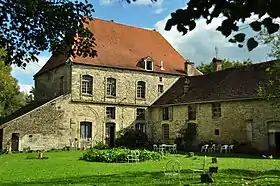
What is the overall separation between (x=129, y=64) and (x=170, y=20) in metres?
32.8

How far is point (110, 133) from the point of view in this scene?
3456cm

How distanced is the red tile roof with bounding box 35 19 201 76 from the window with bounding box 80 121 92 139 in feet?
17.3

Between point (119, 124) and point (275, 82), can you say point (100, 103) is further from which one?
point (275, 82)

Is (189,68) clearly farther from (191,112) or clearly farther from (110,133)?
(110,133)

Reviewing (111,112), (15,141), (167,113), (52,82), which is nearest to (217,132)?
(167,113)

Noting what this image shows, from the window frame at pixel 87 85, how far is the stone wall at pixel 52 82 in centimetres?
125

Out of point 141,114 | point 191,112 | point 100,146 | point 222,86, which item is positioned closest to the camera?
point 222,86

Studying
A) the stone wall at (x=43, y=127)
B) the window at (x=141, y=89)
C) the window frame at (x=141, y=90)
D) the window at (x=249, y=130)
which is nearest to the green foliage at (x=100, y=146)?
the stone wall at (x=43, y=127)

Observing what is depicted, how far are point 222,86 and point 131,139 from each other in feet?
30.2

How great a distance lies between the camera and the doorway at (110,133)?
34.3m

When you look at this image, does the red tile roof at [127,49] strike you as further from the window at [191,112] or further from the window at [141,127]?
the window at [191,112]

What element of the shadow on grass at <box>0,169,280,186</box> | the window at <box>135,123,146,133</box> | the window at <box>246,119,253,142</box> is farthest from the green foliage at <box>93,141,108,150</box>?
the shadow on grass at <box>0,169,280,186</box>

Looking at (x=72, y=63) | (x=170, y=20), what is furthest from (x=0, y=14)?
(x=72, y=63)

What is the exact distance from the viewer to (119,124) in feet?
114
